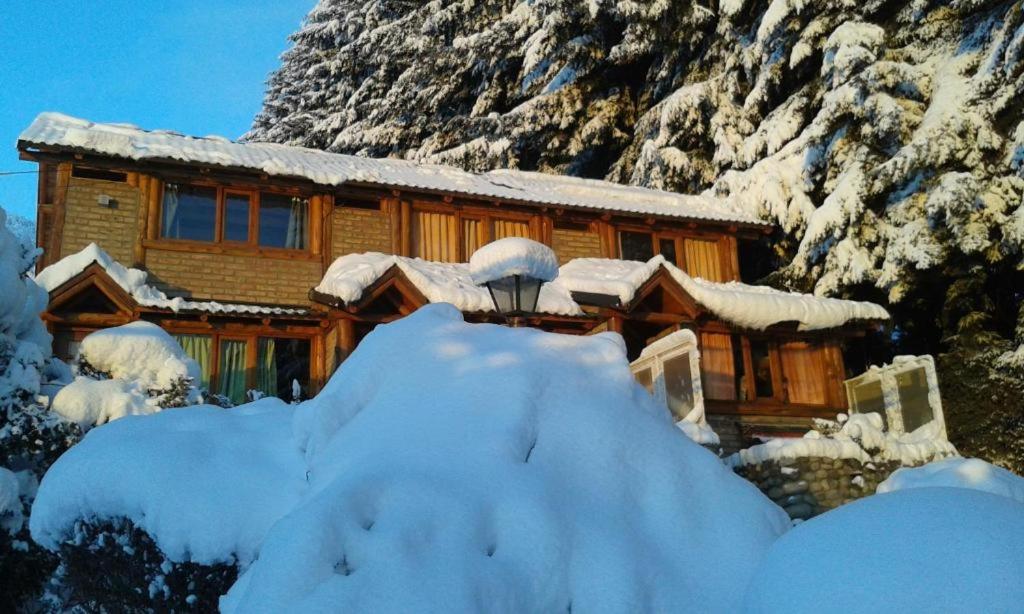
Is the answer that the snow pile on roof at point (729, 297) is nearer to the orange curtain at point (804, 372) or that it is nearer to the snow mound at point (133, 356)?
the orange curtain at point (804, 372)

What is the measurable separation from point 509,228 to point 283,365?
5461mm

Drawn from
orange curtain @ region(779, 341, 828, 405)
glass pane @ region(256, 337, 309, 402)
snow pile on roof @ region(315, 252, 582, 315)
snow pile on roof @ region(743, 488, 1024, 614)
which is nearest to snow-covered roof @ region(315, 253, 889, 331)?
snow pile on roof @ region(315, 252, 582, 315)

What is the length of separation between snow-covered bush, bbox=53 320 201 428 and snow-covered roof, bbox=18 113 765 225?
195 inches

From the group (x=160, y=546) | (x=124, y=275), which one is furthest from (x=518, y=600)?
(x=124, y=275)

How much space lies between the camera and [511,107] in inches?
1160

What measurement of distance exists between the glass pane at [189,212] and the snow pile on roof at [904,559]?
13.9m

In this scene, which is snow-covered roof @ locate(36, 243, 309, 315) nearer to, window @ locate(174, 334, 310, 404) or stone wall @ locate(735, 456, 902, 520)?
window @ locate(174, 334, 310, 404)

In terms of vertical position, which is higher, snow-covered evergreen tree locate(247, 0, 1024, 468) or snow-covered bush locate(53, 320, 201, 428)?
snow-covered evergreen tree locate(247, 0, 1024, 468)

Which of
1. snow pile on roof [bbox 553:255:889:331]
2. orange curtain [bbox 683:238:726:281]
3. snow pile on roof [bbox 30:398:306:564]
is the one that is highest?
orange curtain [bbox 683:238:726:281]

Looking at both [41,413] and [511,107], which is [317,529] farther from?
[511,107]

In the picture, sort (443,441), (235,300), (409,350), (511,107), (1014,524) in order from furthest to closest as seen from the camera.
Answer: (511,107), (235,300), (409,350), (443,441), (1014,524)

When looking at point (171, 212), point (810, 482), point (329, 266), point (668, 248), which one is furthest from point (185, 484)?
point (668, 248)

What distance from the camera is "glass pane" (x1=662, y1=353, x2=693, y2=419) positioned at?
13.8 metres

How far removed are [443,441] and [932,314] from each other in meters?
18.7
